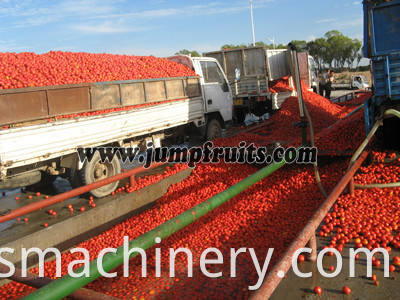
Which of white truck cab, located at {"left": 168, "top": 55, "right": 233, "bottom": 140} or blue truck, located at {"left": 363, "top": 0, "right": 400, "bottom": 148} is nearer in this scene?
blue truck, located at {"left": 363, "top": 0, "right": 400, "bottom": 148}

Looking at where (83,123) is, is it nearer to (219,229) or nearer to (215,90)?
(219,229)

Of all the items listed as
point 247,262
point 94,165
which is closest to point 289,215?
point 247,262

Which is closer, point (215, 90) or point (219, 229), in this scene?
point (219, 229)

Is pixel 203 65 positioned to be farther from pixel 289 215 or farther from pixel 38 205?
pixel 38 205

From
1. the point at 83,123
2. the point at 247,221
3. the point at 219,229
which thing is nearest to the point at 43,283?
the point at 219,229

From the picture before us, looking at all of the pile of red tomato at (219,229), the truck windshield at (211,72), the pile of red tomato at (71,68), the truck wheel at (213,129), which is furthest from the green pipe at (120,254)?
the truck windshield at (211,72)

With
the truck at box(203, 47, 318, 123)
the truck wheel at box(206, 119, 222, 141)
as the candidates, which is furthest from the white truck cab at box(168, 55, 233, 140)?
the truck at box(203, 47, 318, 123)

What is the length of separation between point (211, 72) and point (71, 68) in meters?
5.36

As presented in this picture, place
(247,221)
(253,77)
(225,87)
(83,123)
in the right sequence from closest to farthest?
(247,221) < (83,123) < (225,87) < (253,77)

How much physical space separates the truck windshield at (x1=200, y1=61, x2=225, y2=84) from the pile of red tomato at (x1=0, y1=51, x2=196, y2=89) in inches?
61.4

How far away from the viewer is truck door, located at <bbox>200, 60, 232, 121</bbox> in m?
11.3

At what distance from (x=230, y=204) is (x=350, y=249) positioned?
2408 millimetres

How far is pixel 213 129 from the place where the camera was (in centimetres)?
1155

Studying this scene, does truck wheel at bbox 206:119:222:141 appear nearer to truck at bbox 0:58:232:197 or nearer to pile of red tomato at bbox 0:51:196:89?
truck at bbox 0:58:232:197
